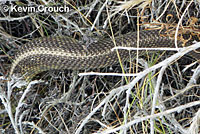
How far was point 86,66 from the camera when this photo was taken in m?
2.58

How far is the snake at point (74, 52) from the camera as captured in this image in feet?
8.23

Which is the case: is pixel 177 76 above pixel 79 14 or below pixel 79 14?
below

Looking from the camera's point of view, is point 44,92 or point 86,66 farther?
point 44,92

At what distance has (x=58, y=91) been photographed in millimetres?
2689

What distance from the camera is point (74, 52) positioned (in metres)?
2.51

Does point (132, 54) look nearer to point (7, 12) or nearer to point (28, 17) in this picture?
point (28, 17)

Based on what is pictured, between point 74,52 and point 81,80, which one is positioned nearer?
point 74,52

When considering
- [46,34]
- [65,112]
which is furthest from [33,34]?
[65,112]

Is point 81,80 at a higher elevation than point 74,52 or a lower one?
lower

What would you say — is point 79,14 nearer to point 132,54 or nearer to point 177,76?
point 132,54

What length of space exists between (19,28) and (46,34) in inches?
11.6

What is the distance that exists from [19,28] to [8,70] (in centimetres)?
46

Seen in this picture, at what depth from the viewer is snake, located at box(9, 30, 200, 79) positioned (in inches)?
98.7

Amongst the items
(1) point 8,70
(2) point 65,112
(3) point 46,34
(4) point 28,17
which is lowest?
(2) point 65,112
